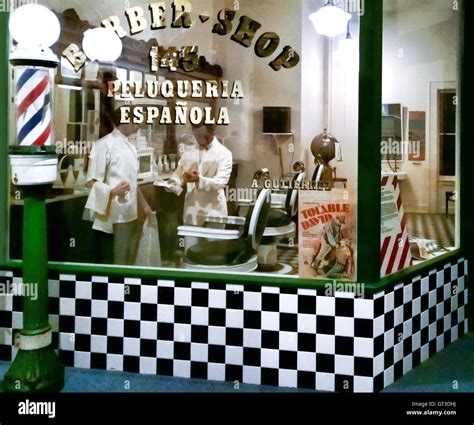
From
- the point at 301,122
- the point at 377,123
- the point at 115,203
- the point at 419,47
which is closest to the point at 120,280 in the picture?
the point at 115,203

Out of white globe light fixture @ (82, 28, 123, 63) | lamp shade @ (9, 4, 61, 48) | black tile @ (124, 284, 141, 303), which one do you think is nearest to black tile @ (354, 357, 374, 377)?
black tile @ (124, 284, 141, 303)

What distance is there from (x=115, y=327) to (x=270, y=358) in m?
0.89

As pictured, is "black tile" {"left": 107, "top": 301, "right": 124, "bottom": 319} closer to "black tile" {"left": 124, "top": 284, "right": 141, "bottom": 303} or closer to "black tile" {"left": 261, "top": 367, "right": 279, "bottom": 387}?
"black tile" {"left": 124, "top": 284, "right": 141, "bottom": 303}

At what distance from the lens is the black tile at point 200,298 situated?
3.43 meters

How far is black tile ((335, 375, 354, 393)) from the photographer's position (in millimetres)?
3253

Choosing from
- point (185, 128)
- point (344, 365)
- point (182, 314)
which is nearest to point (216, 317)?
point (182, 314)

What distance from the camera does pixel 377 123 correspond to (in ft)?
10.6

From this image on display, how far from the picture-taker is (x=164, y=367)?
11.5ft

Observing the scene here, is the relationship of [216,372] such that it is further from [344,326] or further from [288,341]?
[344,326]

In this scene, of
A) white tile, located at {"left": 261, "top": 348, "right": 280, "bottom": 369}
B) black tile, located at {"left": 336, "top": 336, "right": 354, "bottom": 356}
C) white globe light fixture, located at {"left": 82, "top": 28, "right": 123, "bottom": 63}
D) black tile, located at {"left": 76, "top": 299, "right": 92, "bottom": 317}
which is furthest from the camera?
white globe light fixture, located at {"left": 82, "top": 28, "right": 123, "bottom": 63}

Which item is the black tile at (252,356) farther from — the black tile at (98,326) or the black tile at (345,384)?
the black tile at (98,326)

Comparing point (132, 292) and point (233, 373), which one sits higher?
point (132, 292)

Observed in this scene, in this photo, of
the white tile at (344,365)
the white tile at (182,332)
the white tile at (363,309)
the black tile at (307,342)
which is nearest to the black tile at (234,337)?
the white tile at (182,332)
